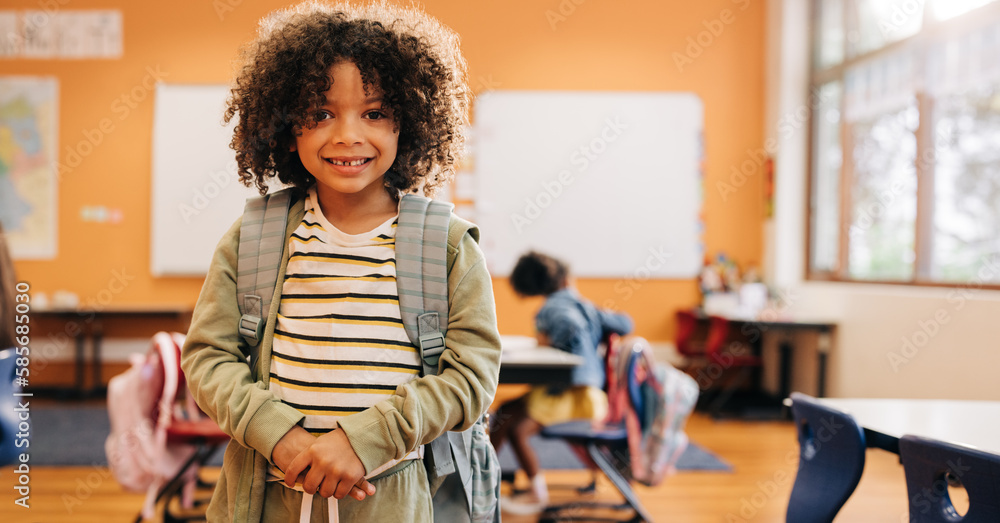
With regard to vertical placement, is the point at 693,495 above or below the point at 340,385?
below

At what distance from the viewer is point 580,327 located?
9.02 feet

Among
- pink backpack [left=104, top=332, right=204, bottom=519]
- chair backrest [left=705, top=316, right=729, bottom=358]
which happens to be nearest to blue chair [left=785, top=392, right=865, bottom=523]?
pink backpack [left=104, top=332, right=204, bottom=519]

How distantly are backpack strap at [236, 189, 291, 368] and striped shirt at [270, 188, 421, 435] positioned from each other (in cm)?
2

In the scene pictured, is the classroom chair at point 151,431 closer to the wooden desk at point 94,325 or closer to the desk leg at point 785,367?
the wooden desk at point 94,325

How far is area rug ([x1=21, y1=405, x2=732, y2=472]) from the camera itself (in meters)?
3.51

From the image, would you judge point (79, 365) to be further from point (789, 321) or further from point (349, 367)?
point (349, 367)

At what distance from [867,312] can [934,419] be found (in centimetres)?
302

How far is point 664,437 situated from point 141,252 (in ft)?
14.3

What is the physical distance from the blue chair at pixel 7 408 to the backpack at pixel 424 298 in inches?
42.3

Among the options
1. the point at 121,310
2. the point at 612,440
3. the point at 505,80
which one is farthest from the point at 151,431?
the point at 505,80

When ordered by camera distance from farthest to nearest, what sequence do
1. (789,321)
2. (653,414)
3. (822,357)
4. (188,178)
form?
(188,178), (822,357), (789,321), (653,414)

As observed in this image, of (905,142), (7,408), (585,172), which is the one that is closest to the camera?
(7,408)

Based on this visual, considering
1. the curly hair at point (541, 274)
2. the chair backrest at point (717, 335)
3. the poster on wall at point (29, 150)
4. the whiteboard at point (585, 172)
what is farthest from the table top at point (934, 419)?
the poster on wall at point (29, 150)

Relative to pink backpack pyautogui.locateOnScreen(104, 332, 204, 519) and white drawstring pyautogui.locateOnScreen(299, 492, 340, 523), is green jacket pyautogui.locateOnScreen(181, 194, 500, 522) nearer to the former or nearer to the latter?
white drawstring pyautogui.locateOnScreen(299, 492, 340, 523)
